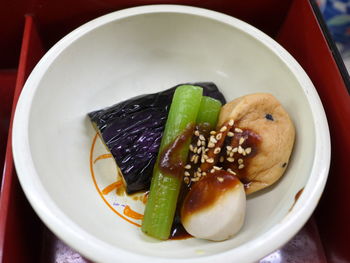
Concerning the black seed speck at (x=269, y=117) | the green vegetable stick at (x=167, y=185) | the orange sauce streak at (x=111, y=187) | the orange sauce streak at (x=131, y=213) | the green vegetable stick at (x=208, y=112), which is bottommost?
the orange sauce streak at (x=131, y=213)

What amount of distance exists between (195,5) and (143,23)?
24cm

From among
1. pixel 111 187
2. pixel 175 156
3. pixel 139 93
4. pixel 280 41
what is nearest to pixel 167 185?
pixel 175 156

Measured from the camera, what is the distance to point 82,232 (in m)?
0.93

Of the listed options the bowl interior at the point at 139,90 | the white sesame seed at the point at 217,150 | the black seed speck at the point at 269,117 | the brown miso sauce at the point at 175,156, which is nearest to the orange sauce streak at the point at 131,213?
the bowl interior at the point at 139,90

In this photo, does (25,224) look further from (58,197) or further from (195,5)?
(195,5)

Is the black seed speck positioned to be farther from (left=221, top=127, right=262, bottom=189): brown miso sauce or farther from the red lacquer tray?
the red lacquer tray

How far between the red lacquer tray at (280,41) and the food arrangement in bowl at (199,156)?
0.67 ft

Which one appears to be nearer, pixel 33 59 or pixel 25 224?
pixel 25 224

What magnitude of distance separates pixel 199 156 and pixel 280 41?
775mm

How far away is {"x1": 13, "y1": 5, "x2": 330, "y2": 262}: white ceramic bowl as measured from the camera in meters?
0.97

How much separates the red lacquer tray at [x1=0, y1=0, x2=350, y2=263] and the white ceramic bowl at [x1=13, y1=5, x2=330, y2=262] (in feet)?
0.32

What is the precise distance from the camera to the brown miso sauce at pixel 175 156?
1177 mm

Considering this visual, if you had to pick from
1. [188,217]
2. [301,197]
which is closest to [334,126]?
[301,197]

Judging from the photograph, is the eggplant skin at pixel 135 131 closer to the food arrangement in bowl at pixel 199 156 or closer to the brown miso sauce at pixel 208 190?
the food arrangement in bowl at pixel 199 156
